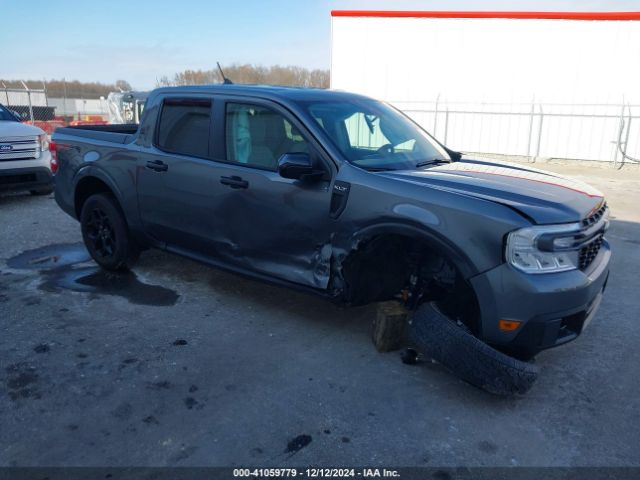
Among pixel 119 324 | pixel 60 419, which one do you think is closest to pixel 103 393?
pixel 60 419

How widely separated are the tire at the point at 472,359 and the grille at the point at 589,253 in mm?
714

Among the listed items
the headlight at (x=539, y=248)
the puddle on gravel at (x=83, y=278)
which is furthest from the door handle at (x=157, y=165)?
the headlight at (x=539, y=248)

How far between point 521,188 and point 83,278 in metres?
4.11

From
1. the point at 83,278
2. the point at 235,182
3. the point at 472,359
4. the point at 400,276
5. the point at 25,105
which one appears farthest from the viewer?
the point at 25,105

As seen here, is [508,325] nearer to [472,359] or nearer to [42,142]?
[472,359]

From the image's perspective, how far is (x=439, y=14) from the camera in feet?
55.2

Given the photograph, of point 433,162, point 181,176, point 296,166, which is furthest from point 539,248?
point 181,176

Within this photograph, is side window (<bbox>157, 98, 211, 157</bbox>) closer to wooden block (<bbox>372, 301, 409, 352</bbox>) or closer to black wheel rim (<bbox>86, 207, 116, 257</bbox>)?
black wheel rim (<bbox>86, 207, 116, 257</bbox>)

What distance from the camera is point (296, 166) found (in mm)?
3533

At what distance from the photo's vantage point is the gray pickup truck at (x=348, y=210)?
296cm

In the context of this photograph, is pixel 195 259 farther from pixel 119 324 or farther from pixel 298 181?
pixel 298 181

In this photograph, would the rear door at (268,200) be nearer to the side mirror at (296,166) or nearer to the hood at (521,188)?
the side mirror at (296,166)

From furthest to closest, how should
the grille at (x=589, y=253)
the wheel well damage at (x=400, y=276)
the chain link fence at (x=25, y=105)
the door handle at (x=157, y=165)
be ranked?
the chain link fence at (x=25, y=105) → the door handle at (x=157, y=165) → the wheel well damage at (x=400, y=276) → the grille at (x=589, y=253)

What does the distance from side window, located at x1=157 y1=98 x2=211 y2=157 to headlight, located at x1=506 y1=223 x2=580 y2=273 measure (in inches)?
101
